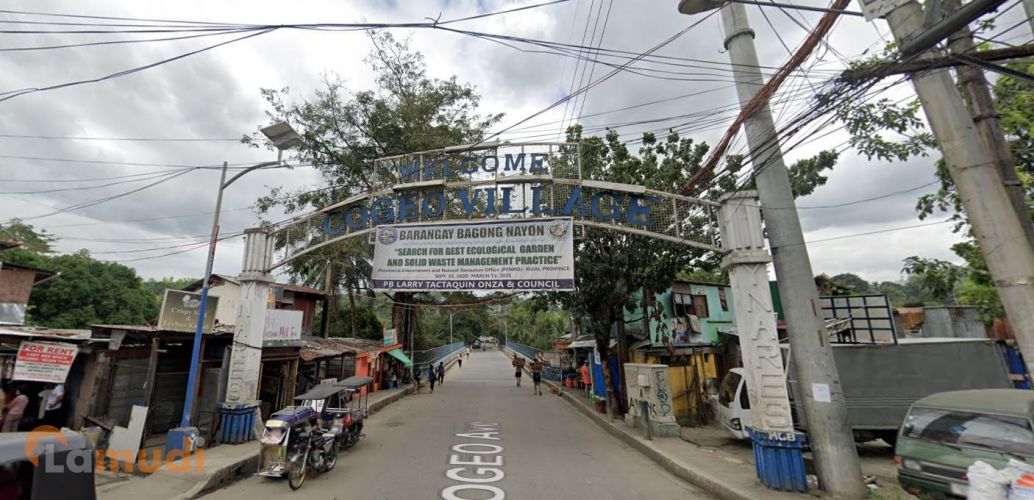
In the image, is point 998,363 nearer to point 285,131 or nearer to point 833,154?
point 833,154

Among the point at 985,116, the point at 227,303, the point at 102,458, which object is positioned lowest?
the point at 102,458

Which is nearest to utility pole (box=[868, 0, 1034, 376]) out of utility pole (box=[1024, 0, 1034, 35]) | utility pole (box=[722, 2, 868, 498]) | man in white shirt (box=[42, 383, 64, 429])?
utility pole (box=[1024, 0, 1034, 35])

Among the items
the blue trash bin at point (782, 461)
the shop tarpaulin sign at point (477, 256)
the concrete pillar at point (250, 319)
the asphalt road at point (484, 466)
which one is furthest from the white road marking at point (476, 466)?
the concrete pillar at point (250, 319)

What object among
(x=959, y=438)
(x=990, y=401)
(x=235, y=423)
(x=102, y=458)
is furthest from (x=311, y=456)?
(x=990, y=401)

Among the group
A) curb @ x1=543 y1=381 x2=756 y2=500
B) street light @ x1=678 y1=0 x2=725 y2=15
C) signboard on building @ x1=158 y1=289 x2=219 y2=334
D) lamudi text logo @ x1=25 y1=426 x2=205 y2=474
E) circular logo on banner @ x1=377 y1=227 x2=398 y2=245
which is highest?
street light @ x1=678 y1=0 x2=725 y2=15

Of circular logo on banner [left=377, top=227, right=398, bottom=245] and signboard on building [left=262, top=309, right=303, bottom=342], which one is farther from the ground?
circular logo on banner [left=377, top=227, right=398, bottom=245]

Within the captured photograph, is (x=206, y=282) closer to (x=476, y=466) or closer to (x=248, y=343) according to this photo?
(x=248, y=343)

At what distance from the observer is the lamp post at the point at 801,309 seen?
5945 millimetres

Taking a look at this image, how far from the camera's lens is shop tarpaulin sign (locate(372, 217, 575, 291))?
9.08 m

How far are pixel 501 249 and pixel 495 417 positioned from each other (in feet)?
25.4

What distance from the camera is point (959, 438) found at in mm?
5234

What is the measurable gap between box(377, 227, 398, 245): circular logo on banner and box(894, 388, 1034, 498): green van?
959 centimetres

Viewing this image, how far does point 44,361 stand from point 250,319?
11.3ft

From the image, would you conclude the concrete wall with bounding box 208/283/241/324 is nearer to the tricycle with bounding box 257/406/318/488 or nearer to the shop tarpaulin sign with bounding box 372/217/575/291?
the shop tarpaulin sign with bounding box 372/217/575/291
